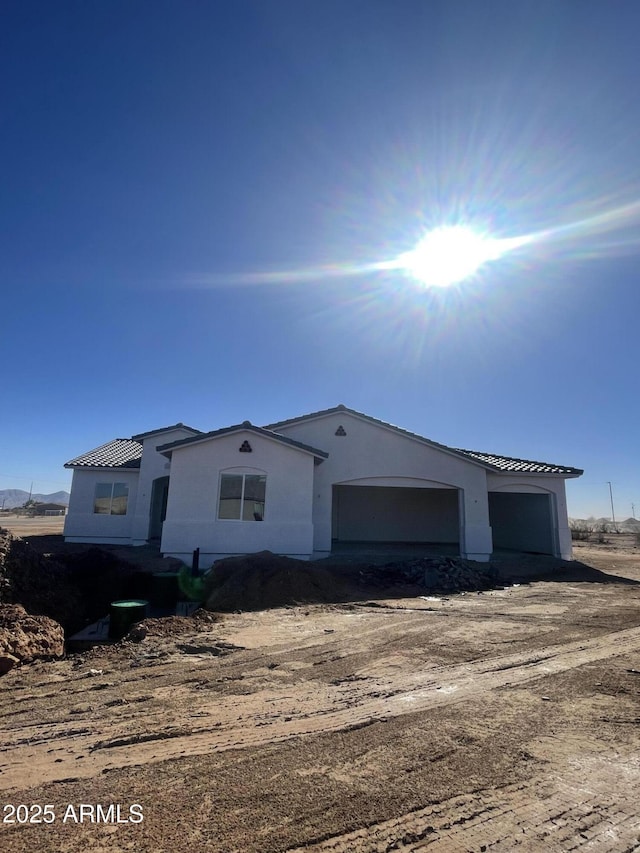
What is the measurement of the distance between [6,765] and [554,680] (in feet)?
18.0

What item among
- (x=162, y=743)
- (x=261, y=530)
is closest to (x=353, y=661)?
(x=162, y=743)

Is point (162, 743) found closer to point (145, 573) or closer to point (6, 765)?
point (6, 765)

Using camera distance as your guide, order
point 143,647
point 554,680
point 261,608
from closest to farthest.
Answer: point 554,680
point 143,647
point 261,608

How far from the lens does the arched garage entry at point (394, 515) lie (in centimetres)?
2159

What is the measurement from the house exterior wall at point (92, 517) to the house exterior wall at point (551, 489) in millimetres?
15061

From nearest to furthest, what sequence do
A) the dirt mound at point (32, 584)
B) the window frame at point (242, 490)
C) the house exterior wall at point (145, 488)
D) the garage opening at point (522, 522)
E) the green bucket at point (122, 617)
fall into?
1. the green bucket at point (122, 617)
2. the dirt mound at point (32, 584)
3. the window frame at point (242, 490)
4. the house exterior wall at point (145, 488)
5. the garage opening at point (522, 522)

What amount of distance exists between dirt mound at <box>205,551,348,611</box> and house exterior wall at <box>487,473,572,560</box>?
8735mm

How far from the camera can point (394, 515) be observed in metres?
21.9

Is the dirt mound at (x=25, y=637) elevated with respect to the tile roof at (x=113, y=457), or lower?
lower

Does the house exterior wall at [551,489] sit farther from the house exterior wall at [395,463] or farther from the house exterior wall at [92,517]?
the house exterior wall at [92,517]

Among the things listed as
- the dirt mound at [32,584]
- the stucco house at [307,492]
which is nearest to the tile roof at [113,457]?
the stucco house at [307,492]

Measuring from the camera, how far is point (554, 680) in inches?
204

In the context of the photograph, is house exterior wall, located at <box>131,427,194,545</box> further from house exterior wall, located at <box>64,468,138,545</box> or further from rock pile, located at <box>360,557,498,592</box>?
rock pile, located at <box>360,557,498,592</box>

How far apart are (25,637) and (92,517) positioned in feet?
44.4
